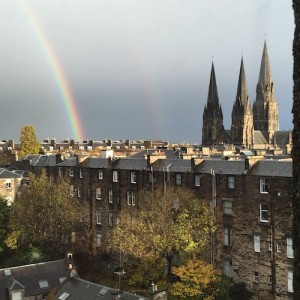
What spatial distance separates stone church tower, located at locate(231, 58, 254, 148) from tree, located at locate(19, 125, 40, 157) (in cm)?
7974

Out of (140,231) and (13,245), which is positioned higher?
(140,231)

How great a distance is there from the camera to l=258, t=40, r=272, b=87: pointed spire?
169 metres

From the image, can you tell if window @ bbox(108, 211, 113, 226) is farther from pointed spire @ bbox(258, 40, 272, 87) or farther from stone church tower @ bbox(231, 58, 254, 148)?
pointed spire @ bbox(258, 40, 272, 87)

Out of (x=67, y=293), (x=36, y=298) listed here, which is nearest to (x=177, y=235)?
(x=67, y=293)

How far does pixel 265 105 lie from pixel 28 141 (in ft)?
334

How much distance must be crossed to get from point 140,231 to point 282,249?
13.4 metres

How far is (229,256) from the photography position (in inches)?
1649

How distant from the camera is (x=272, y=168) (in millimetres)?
39719

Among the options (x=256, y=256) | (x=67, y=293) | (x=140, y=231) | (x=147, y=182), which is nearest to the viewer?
(x=67, y=293)

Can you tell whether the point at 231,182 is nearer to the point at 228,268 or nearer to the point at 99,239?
the point at 228,268

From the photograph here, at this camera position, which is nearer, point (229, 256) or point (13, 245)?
point (229, 256)

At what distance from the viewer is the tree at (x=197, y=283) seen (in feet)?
124

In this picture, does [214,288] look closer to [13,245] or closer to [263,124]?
[13,245]

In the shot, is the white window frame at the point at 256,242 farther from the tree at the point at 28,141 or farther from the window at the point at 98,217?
the tree at the point at 28,141
